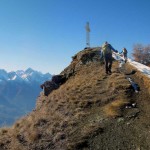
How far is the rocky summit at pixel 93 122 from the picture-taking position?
624 inches

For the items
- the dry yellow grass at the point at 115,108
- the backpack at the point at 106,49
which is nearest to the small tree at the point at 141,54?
the backpack at the point at 106,49

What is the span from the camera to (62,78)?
3653cm

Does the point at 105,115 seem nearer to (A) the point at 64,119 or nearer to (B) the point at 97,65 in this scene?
(A) the point at 64,119

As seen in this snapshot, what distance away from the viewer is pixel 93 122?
1845cm

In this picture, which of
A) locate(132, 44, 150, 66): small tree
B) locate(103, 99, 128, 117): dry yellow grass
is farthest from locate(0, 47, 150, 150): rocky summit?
locate(132, 44, 150, 66): small tree

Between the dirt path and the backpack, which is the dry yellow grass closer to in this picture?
the dirt path

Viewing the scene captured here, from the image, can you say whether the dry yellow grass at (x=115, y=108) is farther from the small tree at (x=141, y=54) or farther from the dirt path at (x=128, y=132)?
the small tree at (x=141, y=54)

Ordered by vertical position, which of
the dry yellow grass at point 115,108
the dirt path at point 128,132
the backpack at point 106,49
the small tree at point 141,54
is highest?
the small tree at point 141,54

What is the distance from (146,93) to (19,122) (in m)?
9.69

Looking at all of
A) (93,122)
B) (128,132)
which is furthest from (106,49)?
(128,132)

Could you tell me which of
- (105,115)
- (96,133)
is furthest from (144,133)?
(105,115)

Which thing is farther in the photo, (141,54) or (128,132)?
(141,54)

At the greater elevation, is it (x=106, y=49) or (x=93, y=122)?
(x=106, y=49)

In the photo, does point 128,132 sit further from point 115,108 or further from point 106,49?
point 106,49
